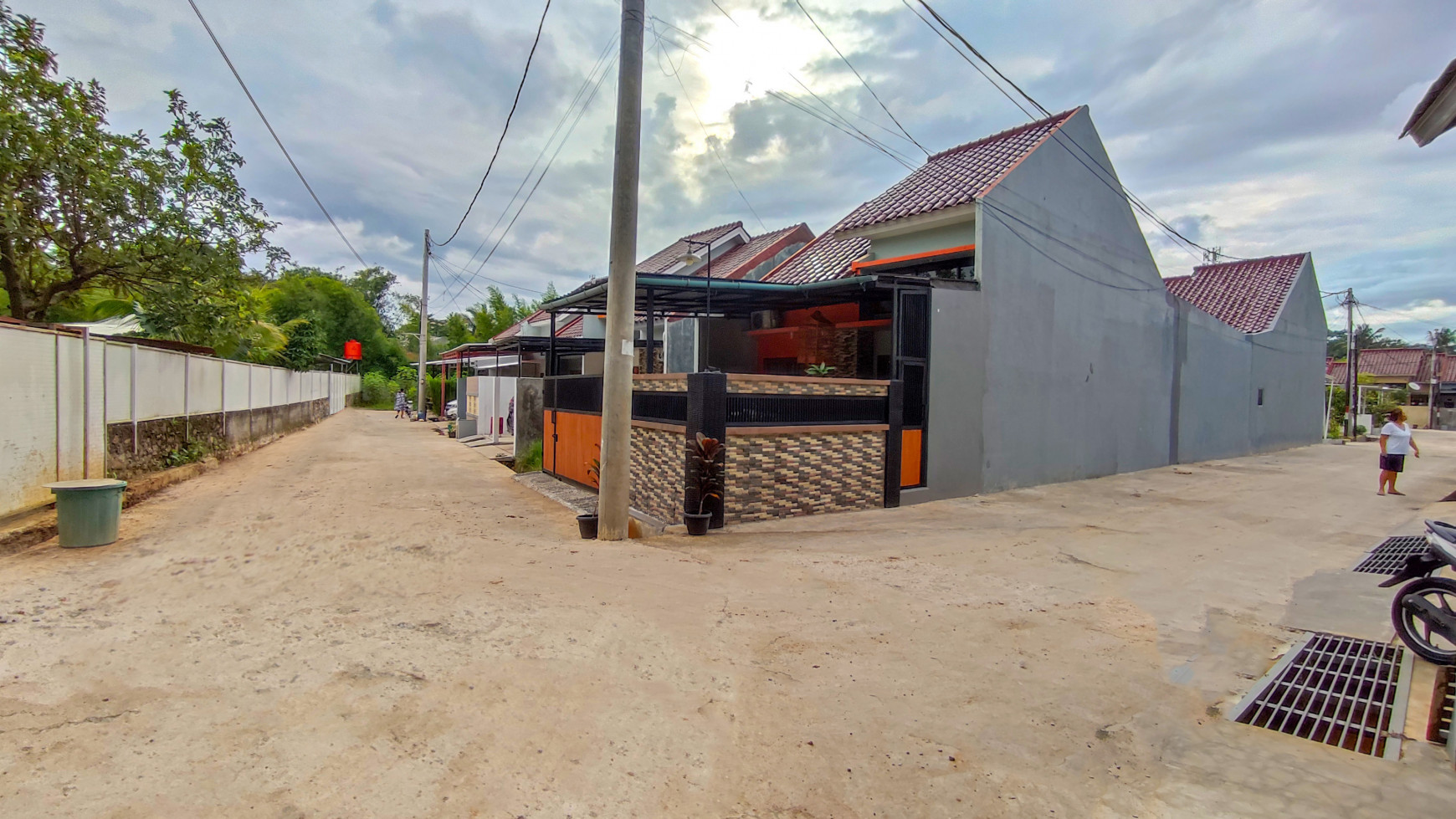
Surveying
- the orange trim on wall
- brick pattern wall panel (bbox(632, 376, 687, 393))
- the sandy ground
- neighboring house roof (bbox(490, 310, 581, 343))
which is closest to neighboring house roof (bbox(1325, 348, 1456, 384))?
the orange trim on wall

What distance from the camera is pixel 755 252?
2198 cm

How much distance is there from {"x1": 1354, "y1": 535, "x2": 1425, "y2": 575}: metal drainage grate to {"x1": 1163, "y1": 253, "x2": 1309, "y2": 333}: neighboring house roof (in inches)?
604

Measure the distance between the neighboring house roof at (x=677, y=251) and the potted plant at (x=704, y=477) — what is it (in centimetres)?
1433

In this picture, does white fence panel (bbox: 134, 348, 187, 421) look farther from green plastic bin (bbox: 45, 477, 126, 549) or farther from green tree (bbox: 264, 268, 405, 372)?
green tree (bbox: 264, 268, 405, 372)

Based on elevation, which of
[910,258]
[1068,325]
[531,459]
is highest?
[910,258]

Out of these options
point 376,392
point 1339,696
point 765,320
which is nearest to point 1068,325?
point 765,320

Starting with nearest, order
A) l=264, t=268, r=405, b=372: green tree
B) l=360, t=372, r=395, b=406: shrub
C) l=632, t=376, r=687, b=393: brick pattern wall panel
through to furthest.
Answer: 1. l=632, t=376, r=687, b=393: brick pattern wall panel
2. l=264, t=268, r=405, b=372: green tree
3. l=360, t=372, r=395, b=406: shrub

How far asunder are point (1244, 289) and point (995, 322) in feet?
58.4

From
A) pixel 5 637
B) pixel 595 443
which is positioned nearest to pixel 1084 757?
pixel 5 637

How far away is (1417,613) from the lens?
13.2 feet

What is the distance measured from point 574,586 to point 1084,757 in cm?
361

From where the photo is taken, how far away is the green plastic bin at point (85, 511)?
6.00 meters

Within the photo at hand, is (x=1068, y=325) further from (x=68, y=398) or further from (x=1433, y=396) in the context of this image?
(x=1433, y=396)

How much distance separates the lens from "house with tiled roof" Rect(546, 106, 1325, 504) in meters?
10.7
